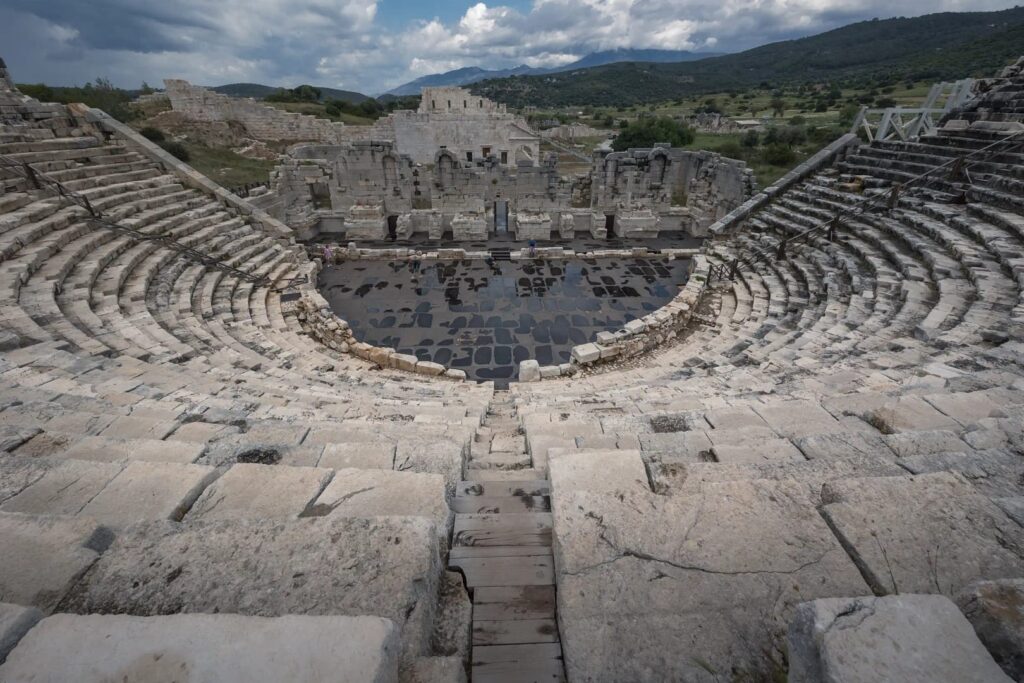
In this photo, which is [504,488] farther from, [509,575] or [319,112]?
[319,112]

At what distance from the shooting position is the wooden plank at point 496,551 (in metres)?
2.31

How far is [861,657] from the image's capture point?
4.15 ft

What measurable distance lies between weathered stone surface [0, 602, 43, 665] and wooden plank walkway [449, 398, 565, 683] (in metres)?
1.50

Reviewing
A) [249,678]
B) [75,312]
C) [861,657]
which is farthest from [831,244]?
[75,312]

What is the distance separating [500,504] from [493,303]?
907 cm

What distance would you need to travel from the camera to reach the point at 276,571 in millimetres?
1754

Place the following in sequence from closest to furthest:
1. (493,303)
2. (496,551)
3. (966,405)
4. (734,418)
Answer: (496,551)
(966,405)
(734,418)
(493,303)

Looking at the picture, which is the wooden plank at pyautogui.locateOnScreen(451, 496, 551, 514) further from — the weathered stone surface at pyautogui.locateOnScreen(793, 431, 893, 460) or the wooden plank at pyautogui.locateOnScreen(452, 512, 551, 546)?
the weathered stone surface at pyautogui.locateOnScreen(793, 431, 893, 460)

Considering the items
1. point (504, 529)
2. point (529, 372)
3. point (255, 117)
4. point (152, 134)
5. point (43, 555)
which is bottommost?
point (529, 372)

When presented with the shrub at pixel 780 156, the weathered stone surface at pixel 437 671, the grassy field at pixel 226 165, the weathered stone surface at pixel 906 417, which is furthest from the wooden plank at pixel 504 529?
the shrub at pixel 780 156

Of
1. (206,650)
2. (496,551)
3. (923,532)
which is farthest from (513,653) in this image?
(923,532)

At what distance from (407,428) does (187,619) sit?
3.09m

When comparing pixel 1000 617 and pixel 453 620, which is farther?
pixel 453 620

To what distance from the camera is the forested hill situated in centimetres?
7638
